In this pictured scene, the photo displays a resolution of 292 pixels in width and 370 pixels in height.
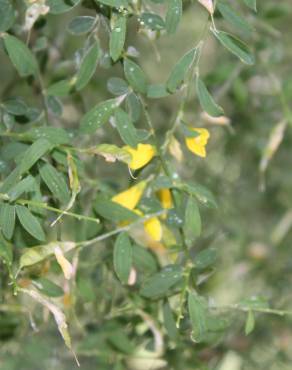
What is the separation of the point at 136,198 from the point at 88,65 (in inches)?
5.5

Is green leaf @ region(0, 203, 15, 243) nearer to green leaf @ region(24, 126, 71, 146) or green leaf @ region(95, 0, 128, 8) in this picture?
green leaf @ region(24, 126, 71, 146)

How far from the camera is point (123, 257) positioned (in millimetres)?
716

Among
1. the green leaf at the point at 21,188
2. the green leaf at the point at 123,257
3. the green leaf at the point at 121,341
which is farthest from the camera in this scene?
the green leaf at the point at 121,341

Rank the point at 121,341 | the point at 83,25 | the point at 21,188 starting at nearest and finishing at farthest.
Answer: the point at 21,188 → the point at 83,25 → the point at 121,341

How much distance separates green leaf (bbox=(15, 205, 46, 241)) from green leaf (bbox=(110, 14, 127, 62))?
15 cm

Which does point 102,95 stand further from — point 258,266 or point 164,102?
point 258,266

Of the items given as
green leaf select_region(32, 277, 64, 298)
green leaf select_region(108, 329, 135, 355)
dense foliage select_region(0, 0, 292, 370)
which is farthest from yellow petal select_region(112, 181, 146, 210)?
green leaf select_region(108, 329, 135, 355)

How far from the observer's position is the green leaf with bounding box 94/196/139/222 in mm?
719

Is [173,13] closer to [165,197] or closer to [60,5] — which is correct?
[60,5]

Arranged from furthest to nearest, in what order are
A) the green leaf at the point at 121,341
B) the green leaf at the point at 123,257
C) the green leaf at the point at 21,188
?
the green leaf at the point at 121,341, the green leaf at the point at 123,257, the green leaf at the point at 21,188

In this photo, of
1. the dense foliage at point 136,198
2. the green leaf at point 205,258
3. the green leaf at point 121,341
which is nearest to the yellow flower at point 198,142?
the dense foliage at point 136,198

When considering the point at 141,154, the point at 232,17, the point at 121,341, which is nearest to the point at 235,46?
the point at 232,17

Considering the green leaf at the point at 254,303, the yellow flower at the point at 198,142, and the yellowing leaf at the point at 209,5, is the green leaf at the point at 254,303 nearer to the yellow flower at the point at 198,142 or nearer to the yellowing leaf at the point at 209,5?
the yellow flower at the point at 198,142

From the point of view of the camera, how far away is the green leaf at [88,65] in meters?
0.69
